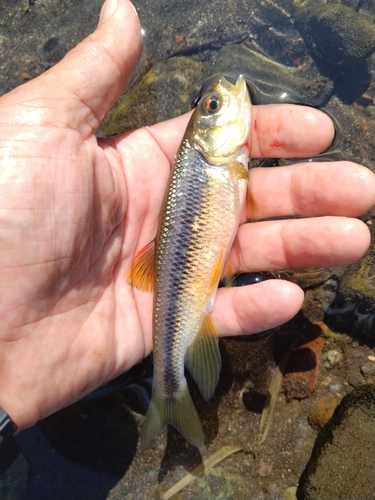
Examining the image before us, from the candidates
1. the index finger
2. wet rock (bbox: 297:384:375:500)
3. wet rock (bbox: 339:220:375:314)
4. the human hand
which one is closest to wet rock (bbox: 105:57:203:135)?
the human hand

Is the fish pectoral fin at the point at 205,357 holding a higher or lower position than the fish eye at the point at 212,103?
lower

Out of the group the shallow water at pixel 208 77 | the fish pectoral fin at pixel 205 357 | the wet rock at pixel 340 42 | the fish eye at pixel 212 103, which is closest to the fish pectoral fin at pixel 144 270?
the fish pectoral fin at pixel 205 357

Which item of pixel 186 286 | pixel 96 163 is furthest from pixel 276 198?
pixel 96 163

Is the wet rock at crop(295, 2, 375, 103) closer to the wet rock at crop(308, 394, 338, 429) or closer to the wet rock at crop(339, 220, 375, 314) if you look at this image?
the wet rock at crop(339, 220, 375, 314)

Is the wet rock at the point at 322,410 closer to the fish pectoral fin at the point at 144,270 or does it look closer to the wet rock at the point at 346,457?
the wet rock at the point at 346,457

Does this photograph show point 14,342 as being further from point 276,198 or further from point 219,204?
point 276,198

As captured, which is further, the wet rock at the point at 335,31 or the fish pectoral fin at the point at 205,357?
the wet rock at the point at 335,31

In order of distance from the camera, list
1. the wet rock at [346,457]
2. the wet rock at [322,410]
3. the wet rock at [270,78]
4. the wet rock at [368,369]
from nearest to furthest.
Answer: the wet rock at [346,457] → the wet rock at [322,410] → the wet rock at [368,369] → the wet rock at [270,78]
